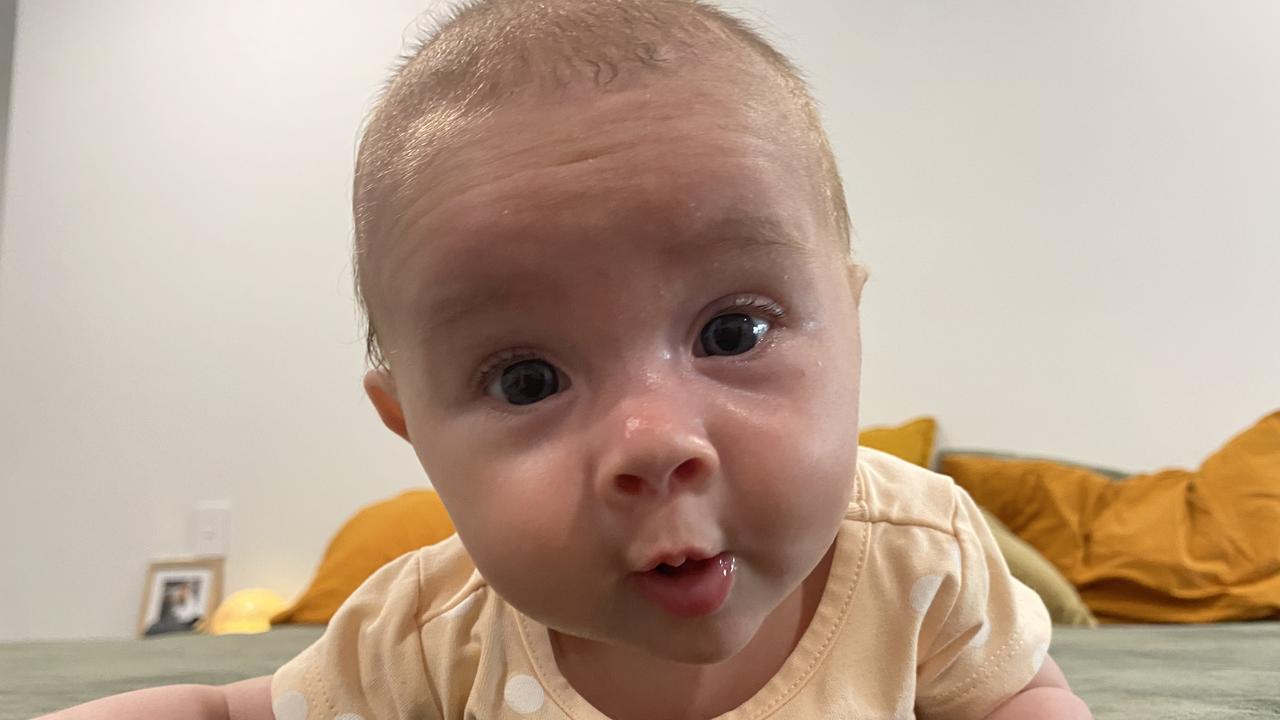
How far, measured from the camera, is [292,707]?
2.18 ft

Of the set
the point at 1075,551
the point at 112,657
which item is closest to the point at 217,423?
the point at 112,657

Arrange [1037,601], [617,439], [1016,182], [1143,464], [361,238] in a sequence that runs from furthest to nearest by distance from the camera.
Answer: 1. [1016,182]
2. [1143,464]
3. [1037,601]
4. [361,238]
5. [617,439]

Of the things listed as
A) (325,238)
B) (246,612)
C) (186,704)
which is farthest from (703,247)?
(325,238)

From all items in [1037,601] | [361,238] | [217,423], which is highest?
[361,238]

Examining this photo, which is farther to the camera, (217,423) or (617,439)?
(217,423)

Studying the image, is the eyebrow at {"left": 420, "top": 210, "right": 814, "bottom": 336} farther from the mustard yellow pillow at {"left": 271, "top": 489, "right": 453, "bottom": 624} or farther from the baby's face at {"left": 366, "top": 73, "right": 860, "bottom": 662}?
the mustard yellow pillow at {"left": 271, "top": 489, "right": 453, "bottom": 624}

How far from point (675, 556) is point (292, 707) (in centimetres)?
41

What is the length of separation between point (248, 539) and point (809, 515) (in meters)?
2.34

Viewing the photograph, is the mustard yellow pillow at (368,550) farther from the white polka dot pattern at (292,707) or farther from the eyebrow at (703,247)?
the eyebrow at (703,247)

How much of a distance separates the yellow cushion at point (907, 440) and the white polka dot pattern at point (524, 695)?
1674mm

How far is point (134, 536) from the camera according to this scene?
96.6 inches

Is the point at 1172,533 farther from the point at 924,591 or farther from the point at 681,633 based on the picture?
the point at 681,633

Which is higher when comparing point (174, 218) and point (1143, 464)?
point (174, 218)

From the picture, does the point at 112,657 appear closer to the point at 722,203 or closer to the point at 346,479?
the point at 722,203
